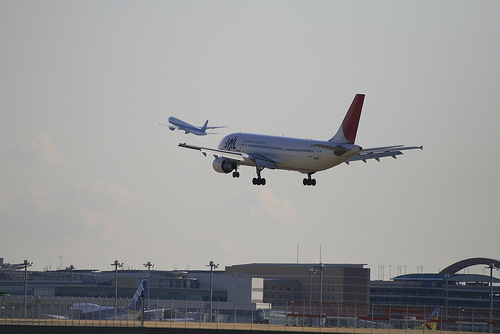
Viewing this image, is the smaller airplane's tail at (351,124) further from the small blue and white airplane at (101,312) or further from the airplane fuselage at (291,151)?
the small blue and white airplane at (101,312)

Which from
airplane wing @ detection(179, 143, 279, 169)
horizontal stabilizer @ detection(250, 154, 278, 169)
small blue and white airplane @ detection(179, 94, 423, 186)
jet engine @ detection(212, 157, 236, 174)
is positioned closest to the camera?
small blue and white airplane @ detection(179, 94, 423, 186)

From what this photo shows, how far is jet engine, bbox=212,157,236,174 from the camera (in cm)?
10831

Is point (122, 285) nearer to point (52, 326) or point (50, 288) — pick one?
point (50, 288)

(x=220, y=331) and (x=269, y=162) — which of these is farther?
(x=269, y=162)

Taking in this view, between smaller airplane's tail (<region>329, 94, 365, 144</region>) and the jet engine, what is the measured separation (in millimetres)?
14940

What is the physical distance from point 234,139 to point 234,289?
225ft

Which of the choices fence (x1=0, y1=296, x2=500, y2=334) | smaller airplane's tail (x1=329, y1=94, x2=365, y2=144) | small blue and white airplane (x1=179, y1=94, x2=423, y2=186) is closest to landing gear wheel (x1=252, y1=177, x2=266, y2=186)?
small blue and white airplane (x1=179, y1=94, x2=423, y2=186)

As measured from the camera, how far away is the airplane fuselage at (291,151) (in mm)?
97250

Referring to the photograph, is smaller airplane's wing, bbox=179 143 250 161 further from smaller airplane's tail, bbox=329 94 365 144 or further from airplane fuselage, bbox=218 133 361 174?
smaller airplane's tail, bbox=329 94 365 144

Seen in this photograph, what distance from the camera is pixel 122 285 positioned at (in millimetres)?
195000

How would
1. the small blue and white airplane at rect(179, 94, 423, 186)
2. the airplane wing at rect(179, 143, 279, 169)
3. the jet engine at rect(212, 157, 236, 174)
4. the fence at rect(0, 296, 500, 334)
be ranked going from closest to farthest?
the fence at rect(0, 296, 500, 334)
the small blue and white airplane at rect(179, 94, 423, 186)
the airplane wing at rect(179, 143, 279, 169)
the jet engine at rect(212, 157, 236, 174)

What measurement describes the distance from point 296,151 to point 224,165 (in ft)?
38.1

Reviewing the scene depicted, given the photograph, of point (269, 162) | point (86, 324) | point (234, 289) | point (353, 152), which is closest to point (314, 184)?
point (269, 162)

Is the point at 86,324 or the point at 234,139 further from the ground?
the point at 234,139
